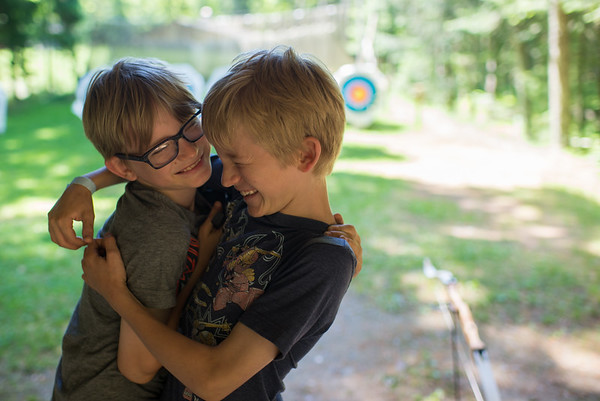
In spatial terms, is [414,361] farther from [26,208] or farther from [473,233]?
[26,208]

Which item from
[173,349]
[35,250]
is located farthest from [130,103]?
[35,250]

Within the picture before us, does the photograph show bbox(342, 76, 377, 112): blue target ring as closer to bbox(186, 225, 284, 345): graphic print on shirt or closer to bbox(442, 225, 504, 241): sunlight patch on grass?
bbox(442, 225, 504, 241): sunlight patch on grass

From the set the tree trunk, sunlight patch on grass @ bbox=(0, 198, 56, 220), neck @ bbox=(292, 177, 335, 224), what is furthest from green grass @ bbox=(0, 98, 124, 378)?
the tree trunk

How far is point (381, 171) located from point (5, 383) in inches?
226

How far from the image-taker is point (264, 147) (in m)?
0.96

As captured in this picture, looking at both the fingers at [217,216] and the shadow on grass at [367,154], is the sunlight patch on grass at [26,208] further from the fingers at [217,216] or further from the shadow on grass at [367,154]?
the fingers at [217,216]

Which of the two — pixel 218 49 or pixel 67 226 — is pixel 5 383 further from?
pixel 218 49

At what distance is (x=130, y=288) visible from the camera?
101 centimetres

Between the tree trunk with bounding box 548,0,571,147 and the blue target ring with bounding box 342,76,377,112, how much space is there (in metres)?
4.09

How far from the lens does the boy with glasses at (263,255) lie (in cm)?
89

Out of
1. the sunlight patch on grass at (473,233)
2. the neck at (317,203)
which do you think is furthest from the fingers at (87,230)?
the sunlight patch on grass at (473,233)

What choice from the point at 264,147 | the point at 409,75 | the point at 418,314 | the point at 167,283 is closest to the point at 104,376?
the point at 167,283

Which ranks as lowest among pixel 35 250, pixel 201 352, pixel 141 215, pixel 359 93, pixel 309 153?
pixel 35 250

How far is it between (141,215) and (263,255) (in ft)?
0.89
